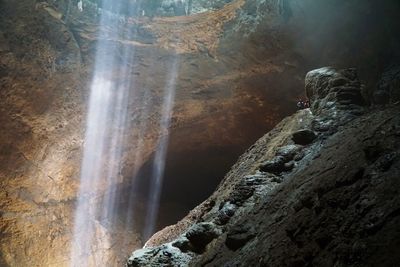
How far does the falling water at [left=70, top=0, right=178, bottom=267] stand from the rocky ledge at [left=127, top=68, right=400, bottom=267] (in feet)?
14.3

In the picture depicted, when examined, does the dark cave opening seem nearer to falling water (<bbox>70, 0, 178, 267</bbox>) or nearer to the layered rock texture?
the layered rock texture

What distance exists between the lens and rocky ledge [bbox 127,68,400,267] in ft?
9.26

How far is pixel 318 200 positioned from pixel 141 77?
7.70m

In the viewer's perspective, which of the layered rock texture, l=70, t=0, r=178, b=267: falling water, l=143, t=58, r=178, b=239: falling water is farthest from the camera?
l=143, t=58, r=178, b=239: falling water

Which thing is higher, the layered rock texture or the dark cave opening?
the layered rock texture

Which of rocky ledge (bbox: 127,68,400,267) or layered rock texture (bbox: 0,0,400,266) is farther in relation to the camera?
layered rock texture (bbox: 0,0,400,266)

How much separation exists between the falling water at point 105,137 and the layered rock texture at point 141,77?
139 millimetres

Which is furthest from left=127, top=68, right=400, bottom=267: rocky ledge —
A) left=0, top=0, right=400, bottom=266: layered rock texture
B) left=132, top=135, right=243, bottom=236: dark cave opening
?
left=132, top=135, right=243, bottom=236: dark cave opening

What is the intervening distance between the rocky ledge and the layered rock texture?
1.52 m

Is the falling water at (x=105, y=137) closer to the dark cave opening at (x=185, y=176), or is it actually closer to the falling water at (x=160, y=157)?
the falling water at (x=160, y=157)

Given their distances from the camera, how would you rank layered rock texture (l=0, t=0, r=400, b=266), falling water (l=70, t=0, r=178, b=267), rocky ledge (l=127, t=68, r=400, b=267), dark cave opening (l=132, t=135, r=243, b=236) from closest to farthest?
rocky ledge (l=127, t=68, r=400, b=267), layered rock texture (l=0, t=0, r=400, b=266), falling water (l=70, t=0, r=178, b=267), dark cave opening (l=132, t=135, r=243, b=236)

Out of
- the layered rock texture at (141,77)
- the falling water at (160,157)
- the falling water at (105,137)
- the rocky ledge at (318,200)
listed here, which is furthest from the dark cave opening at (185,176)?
the rocky ledge at (318,200)

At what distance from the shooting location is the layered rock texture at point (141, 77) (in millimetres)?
8766

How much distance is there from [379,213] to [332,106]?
3.62 meters
